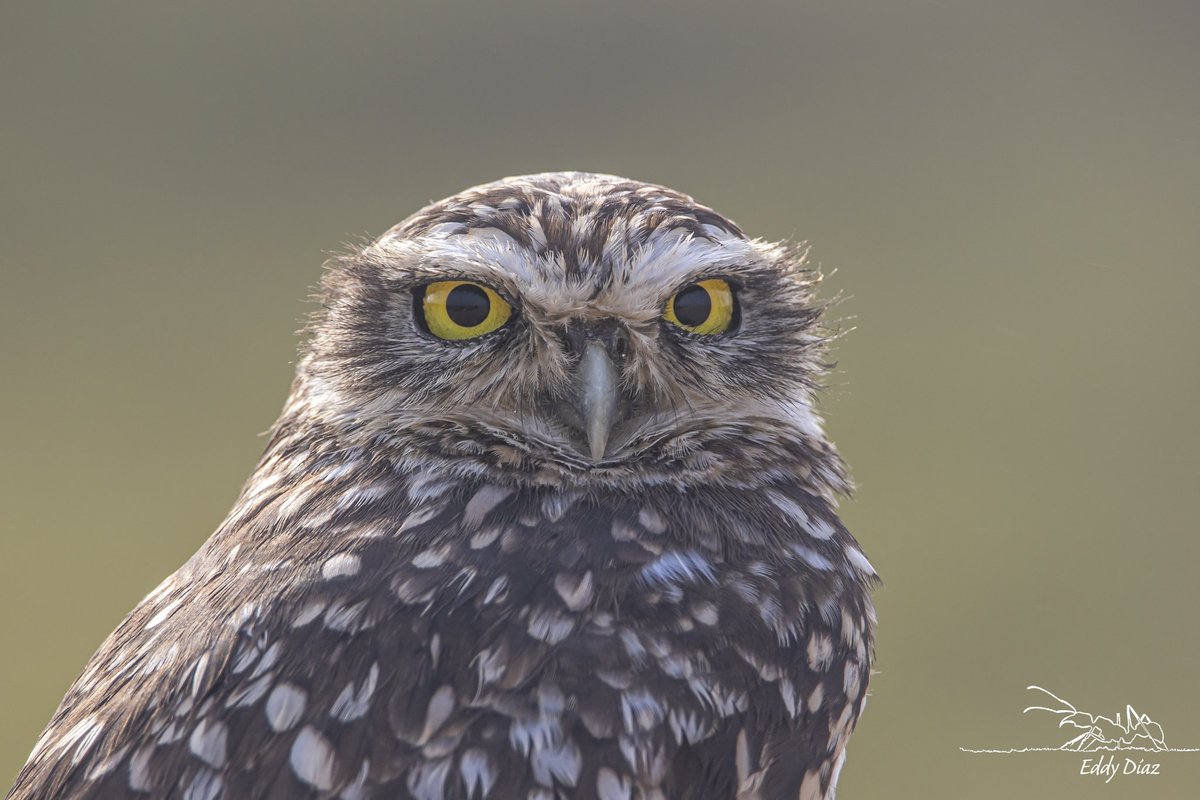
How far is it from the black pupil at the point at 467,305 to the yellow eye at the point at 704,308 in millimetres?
283

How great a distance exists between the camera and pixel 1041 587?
24.6 feet

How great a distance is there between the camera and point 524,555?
6.15 feet

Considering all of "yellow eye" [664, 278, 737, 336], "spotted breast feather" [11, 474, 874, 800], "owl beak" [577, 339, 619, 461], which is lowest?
"spotted breast feather" [11, 474, 874, 800]

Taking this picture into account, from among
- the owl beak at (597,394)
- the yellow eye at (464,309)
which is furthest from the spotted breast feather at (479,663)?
the yellow eye at (464,309)

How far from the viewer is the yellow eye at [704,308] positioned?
204cm

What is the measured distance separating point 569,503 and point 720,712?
39 cm

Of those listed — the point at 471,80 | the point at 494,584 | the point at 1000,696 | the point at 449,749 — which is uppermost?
the point at 471,80

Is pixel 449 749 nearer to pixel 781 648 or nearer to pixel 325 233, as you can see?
pixel 781 648

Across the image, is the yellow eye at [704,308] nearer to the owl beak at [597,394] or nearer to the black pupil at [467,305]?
the owl beak at [597,394]

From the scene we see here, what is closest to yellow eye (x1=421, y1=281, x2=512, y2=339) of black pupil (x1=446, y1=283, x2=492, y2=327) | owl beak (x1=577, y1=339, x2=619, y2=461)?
black pupil (x1=446, y1=283, x2=492, y2=327)

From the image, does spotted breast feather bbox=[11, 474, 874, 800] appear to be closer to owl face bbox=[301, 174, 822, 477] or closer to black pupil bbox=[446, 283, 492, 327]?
owl face bbox=[301, 174, 822, 477]

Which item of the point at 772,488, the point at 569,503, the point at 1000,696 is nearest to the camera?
the point at 569,503

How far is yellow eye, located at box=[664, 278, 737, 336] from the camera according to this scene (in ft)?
6.68

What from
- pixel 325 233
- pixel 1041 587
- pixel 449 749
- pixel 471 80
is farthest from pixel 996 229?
pixel 449 749
